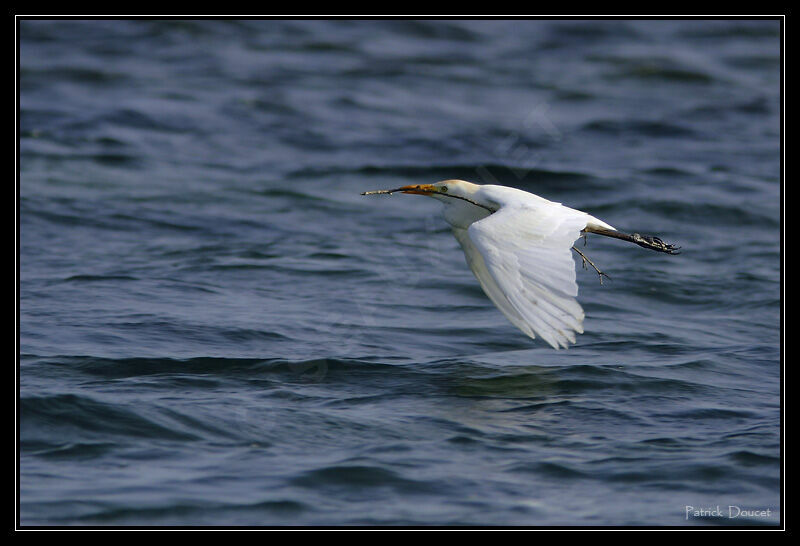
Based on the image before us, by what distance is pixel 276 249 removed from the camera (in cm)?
887

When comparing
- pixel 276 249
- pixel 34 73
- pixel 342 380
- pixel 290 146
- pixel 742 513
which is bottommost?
pixel 742 513

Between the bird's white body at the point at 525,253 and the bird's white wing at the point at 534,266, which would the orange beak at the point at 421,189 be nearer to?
the bird's white body at the point at 525,253

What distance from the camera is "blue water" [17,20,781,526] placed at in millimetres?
4742

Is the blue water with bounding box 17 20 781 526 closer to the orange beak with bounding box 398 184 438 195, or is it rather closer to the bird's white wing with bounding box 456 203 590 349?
the bird's white wing with bounding box 456 203 590 349

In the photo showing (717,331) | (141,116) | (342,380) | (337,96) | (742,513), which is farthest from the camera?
(337,96)

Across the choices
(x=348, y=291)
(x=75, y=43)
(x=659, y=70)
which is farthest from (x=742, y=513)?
(x=75, y=43)

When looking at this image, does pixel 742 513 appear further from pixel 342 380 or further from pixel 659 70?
pixel 659 70

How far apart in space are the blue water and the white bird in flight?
26.5 inches

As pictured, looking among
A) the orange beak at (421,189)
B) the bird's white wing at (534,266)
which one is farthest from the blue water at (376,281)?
the orange beak at (421,189)

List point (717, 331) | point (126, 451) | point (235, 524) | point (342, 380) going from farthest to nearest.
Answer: point (717, 331)
point (342, 380)
point (126, 451)
point (235, 524)

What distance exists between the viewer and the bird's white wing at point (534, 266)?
186 inches

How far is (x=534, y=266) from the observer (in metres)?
4.96

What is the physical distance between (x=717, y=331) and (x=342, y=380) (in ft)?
9.34

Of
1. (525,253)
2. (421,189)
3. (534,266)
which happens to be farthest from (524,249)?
(421,189)
